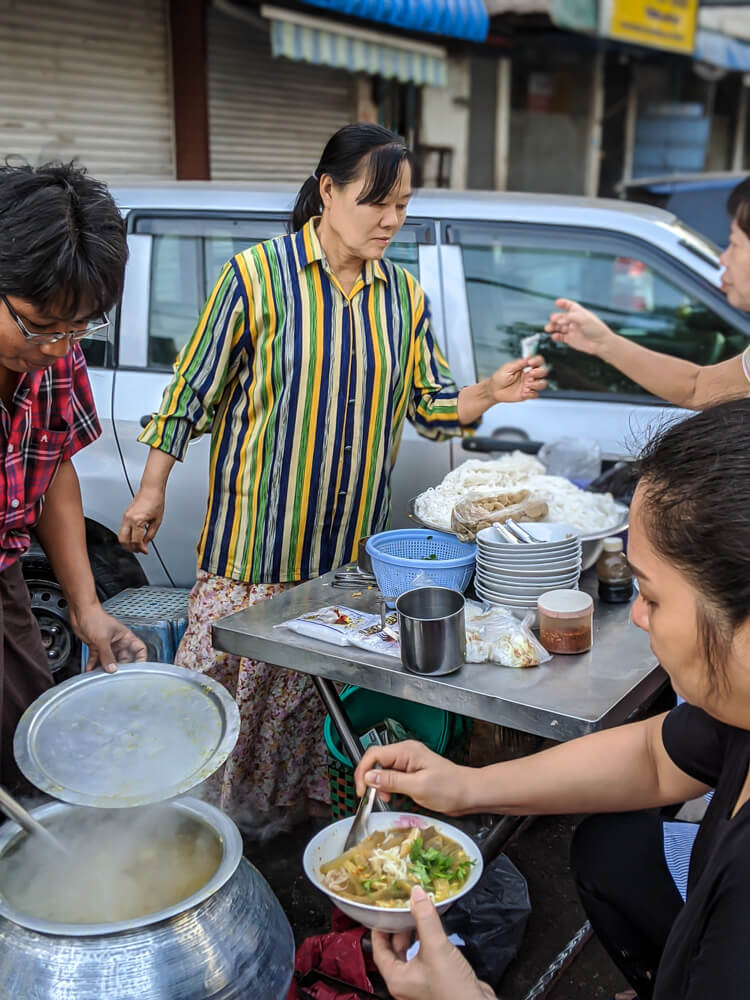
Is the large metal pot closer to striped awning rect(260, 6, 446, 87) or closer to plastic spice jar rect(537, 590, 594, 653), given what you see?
plastic spice jar rect(537, 590, 594, 653)

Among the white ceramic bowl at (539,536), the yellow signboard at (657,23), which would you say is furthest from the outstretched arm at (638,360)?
the yellow signboard at (657,23)

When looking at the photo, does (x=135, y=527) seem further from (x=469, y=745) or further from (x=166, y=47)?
(x=166, y=47)

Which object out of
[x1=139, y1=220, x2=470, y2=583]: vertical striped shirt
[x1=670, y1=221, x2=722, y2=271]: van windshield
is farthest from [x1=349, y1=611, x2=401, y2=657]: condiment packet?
[x1=670, y1=221, x2=722, y2=271]: van windshield

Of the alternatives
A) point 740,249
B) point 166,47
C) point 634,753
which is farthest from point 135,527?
point 166,47

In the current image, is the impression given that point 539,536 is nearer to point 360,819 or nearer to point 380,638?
point 380,638

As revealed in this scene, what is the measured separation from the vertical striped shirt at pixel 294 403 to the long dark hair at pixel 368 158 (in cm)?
19

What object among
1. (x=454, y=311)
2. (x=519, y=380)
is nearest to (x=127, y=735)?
(x=519, y=380)

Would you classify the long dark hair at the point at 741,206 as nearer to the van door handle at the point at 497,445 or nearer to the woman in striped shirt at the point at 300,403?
the woman in striped shirt at the point at 300,403

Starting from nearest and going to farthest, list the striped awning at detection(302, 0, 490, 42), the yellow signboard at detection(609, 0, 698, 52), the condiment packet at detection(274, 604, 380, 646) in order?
the condiment packet at detection(274, 604, 380, 646) < the striped awning at detection(302, 0, 490, 42) < the yellow signboard at detection(609, 0, 698, 52)

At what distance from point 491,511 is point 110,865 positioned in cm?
124

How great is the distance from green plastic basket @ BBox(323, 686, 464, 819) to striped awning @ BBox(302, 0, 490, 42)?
6810 millimetres

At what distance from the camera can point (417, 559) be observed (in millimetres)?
2393

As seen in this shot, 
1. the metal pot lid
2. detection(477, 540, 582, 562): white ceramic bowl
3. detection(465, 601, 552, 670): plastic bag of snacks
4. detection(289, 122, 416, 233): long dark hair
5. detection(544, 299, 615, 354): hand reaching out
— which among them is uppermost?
detection(289, 122, 416, 233): long dark hair

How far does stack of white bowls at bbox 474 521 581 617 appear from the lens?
2.26 metres
